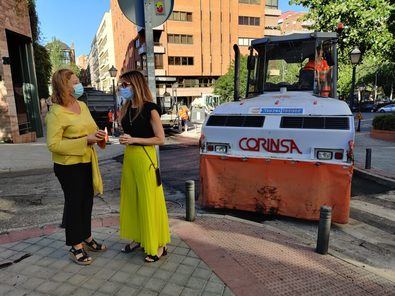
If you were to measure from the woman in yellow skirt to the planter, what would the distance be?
13940 millimetres

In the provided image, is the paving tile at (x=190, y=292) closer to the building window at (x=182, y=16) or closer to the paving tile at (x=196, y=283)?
the paving tile at (x=196, y=283)

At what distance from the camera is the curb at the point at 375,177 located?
730 cm

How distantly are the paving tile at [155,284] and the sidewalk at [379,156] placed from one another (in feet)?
21.9

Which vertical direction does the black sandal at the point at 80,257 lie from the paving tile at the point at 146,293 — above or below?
above

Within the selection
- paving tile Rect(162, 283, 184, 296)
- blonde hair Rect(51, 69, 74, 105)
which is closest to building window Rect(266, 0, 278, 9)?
blonde hair Rect(51, 69, 74, 105)

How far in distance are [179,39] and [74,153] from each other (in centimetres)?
4636

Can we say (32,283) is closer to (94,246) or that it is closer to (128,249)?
(94,246)

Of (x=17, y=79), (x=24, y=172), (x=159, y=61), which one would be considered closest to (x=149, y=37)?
(x=24, y=172)

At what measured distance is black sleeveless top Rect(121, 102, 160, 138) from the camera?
3359 mm

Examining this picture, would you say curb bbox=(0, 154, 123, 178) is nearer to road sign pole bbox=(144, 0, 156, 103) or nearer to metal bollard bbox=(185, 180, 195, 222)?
metal bollard bbox=(185, 180, 195, 222)

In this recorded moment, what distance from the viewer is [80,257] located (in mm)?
3566

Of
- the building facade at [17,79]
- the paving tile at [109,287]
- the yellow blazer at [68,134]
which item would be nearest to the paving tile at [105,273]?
the paving tile at [109,287]

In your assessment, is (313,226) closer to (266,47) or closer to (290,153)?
(290,153)

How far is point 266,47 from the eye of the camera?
22.9ft
